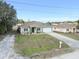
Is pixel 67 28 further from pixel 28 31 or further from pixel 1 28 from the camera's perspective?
pixel 1 28

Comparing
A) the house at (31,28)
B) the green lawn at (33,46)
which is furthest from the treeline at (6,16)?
the green lawn at (33,46)

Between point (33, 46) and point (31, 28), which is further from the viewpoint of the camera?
point (31, 28)

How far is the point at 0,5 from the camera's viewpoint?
46000 mm

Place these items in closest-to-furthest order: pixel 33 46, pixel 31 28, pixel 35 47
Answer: pixel 35 47 → pixel 33 46 → pixel 31 28

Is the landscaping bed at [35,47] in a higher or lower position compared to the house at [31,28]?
higher

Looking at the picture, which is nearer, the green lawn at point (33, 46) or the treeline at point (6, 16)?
the green lawn at point (33, 46)

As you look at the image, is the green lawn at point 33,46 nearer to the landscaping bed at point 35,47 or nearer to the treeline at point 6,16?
the landscaping bed at point 35,47

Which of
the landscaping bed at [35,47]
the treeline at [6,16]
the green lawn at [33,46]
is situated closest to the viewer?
the landscaping bed at [35,47]

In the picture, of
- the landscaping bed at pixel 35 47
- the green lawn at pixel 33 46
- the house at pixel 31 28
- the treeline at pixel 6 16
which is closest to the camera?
the landscaping bed at pixel 35 47

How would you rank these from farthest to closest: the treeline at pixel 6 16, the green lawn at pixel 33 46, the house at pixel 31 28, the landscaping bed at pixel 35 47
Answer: the house at pixel 31 28
the treeline at pixel 6 16
the green lawn at pixel 33 46
the landscaping bed at pixel 35 47

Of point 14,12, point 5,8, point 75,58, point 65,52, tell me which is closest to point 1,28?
point 5,8

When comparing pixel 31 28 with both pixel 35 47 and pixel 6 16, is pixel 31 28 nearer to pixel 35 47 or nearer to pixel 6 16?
pixel 6 16

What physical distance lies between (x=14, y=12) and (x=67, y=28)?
19357mm

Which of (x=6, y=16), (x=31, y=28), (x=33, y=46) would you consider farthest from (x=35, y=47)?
(x=6, y=16)
